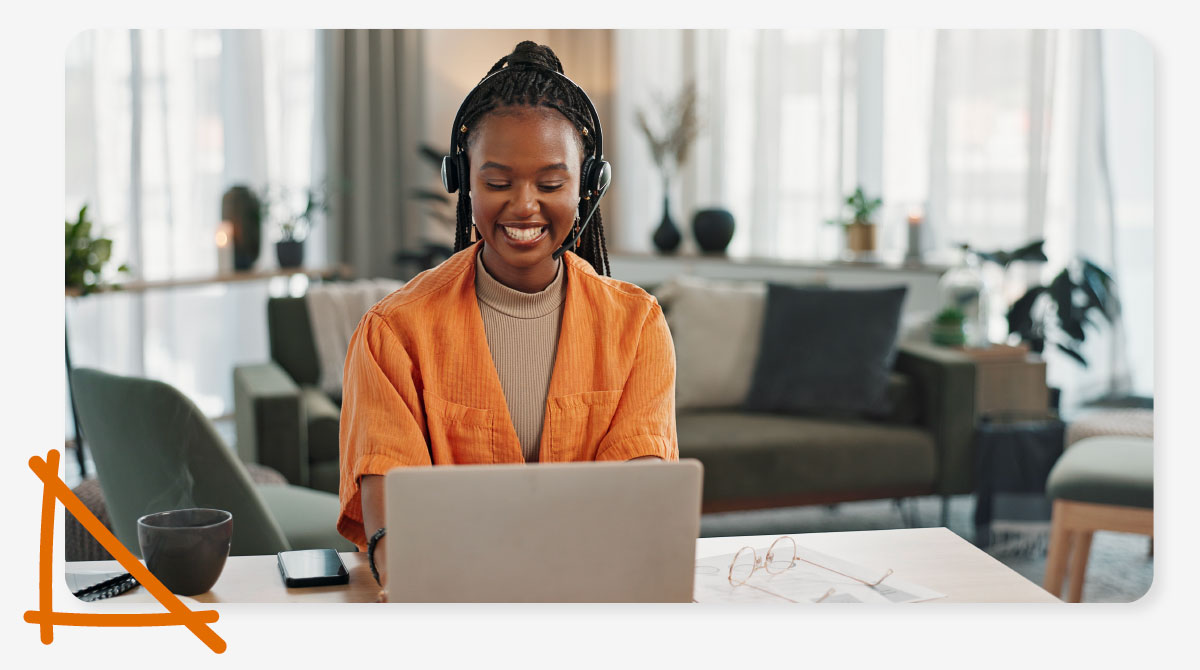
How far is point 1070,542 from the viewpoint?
7.45ft

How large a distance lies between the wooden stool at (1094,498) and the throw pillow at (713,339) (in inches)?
34.4

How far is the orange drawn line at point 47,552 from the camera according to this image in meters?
0.95

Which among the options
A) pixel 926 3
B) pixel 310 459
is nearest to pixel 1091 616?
pixel 926 3

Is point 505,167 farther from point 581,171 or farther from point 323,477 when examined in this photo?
point 323,477

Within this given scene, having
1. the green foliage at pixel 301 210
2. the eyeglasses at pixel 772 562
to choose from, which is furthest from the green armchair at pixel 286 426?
the eyeglasses at pixel 772 562

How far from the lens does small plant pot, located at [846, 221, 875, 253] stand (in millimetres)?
3855

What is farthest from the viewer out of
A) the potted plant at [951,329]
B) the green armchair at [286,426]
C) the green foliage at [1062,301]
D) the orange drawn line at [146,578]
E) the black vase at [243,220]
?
the black vase at [243,220]

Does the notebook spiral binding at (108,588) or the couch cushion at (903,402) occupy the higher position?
the notebook spiral binding at (108,588)

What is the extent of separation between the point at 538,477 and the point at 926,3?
58 cm

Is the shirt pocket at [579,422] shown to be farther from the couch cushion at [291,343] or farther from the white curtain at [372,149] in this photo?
the white curtain at [372,149]

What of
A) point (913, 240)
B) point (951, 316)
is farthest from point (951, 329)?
point (913, 240)

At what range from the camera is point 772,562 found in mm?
1077

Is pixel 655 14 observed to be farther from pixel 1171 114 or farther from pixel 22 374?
pixel 22 374

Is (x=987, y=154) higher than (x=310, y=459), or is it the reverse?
(x=987, y=154)
